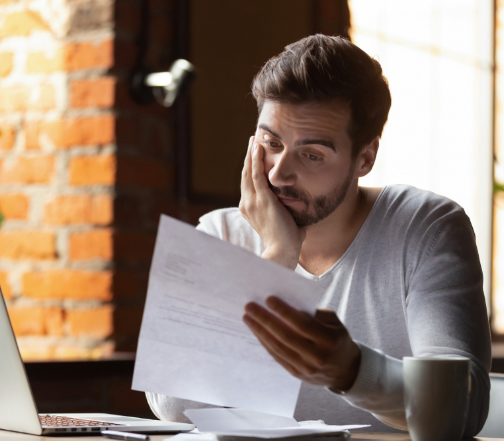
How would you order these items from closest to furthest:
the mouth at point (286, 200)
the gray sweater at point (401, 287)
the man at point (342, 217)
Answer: the gray sweater at point (401, 287), the man at point (342, 217), the mouth at point (286, 200)

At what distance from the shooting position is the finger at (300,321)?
76 cm

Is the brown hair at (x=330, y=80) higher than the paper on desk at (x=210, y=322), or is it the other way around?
the brown hair at (x=330, y=80)

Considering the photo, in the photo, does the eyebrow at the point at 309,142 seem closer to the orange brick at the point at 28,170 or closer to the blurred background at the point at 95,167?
the blurred background at the point at 95,167

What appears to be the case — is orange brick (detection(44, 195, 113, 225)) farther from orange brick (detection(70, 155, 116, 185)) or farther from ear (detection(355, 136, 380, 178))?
ear (detection(355, 136, 380, 178))

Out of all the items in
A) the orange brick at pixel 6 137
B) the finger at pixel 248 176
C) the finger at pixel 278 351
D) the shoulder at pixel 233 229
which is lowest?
the finger at pixel 278 351

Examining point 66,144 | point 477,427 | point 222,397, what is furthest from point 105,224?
point 477,427

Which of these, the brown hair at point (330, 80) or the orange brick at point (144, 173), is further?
the orange brick at point (144, 173)

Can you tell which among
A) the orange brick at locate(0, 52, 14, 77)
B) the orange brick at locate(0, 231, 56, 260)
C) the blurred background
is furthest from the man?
the orange brick at locate(0, 52, 14, 77)

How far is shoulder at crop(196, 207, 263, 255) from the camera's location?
4.68 ft

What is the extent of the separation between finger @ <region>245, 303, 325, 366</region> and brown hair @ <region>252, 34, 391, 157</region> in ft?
2.01

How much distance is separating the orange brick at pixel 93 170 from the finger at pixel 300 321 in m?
0.91

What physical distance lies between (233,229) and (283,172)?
227 millimetres

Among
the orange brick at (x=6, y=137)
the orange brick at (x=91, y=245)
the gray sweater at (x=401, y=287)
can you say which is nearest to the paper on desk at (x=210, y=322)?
the gray sweater at (x=401, y=287)

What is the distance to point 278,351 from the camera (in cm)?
79
